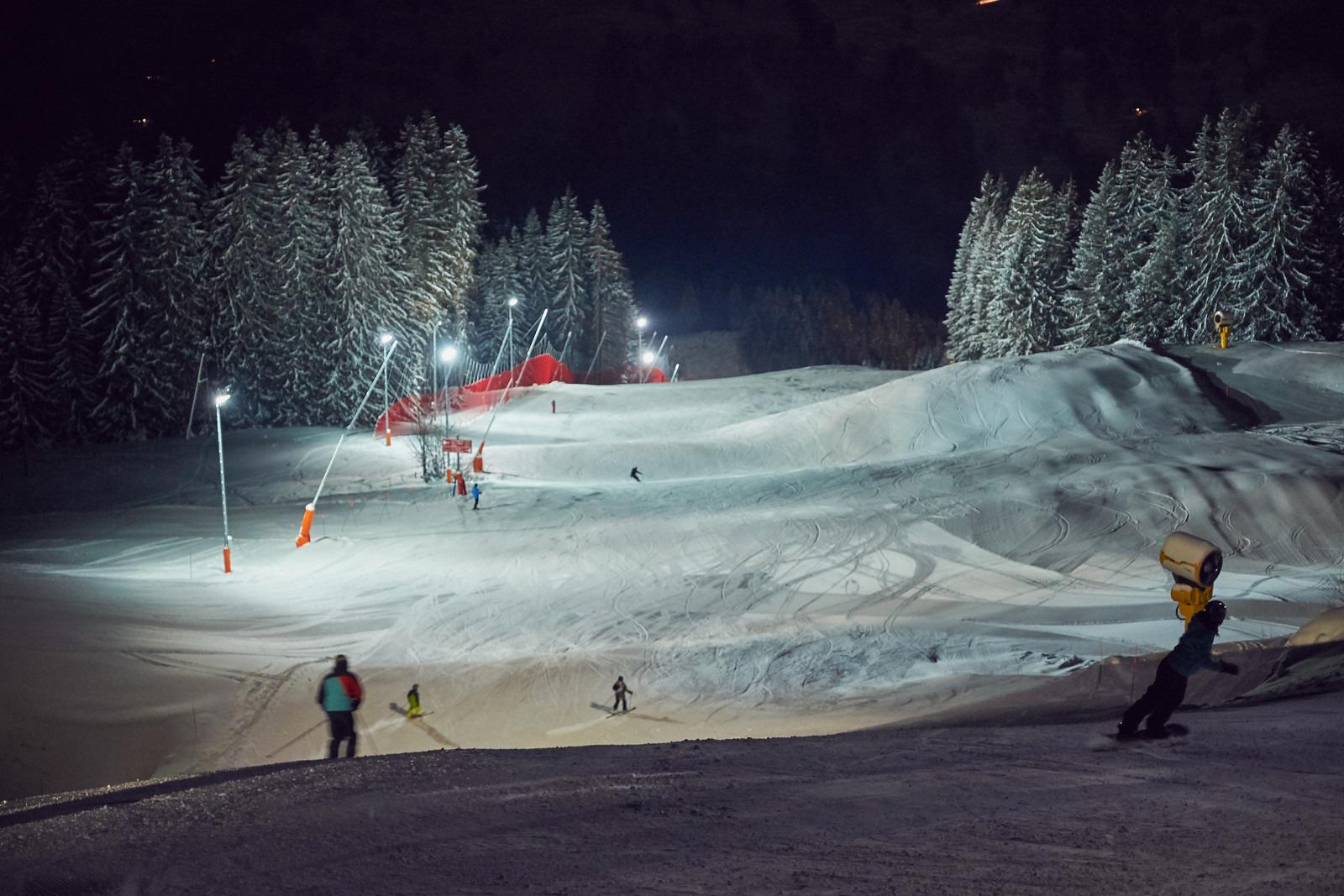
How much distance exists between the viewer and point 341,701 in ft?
36.9

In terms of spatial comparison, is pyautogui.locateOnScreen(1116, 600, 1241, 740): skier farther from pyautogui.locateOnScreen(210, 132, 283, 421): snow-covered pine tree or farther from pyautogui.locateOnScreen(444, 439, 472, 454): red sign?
pyautogui.locateOnScreen(210, 132, 283, 421): snow-covered pine tree

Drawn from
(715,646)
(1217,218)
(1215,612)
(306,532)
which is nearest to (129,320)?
(306,532)

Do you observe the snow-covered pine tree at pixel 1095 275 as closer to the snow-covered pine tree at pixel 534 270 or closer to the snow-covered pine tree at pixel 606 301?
the snow-covered pine tree at pixel 606 301

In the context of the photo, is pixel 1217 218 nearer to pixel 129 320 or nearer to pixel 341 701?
pixel 341 701

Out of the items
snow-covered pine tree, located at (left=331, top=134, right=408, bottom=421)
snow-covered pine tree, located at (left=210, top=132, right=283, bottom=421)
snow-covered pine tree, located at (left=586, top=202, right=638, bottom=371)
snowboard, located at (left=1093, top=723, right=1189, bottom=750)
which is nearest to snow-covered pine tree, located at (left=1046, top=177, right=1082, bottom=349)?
snow-covered pine tree, located at (left=586, top=202, right=638, bottom=371)

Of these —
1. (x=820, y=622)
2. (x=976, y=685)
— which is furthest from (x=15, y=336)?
(x=976, y=685)

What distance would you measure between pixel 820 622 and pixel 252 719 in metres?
10.4

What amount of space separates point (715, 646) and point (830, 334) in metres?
94.9

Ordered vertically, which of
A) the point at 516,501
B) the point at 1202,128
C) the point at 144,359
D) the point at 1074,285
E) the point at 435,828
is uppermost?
the point at 1202,128

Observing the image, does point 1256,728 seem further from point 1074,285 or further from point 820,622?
point 1074,285

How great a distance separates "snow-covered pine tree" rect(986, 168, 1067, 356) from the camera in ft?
187

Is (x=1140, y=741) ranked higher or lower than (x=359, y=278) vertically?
lower

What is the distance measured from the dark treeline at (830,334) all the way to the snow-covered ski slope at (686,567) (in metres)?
70.6

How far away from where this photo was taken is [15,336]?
4362 centimetres
